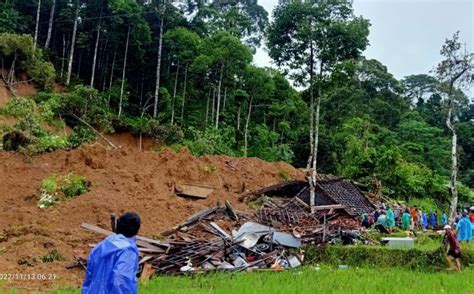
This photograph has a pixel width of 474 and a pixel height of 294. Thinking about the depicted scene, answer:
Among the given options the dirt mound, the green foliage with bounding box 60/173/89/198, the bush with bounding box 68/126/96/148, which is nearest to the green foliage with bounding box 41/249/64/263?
the dirt mound

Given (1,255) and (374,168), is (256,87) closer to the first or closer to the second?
(374,168)

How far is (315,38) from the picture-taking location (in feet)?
65.5

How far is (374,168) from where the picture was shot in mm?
30062

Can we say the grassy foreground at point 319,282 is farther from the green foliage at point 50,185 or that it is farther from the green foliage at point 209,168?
the green foliage at point 209,168

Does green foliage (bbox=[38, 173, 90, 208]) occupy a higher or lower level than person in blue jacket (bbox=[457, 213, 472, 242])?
lower

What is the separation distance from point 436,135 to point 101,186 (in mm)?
34724

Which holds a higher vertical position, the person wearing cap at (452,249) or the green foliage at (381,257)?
the person wearing cap at (452,249)

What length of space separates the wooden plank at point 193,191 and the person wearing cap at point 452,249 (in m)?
9.65

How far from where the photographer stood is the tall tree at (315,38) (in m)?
19.8

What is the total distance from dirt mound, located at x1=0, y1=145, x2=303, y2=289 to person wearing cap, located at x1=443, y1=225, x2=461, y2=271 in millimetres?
8070

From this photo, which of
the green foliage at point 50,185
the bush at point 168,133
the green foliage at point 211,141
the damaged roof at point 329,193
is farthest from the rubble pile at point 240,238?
the bush at point 168,133

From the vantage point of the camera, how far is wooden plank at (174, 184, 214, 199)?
1995 cm

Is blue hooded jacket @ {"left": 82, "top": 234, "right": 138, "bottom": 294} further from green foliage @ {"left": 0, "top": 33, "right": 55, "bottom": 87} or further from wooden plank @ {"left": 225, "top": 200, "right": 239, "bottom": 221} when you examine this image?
green foliage @ {"left": 0, "top": 33, "right": 55, "bottom": 87}

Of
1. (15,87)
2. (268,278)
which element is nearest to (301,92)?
(268,278)
